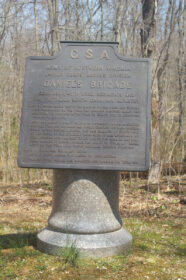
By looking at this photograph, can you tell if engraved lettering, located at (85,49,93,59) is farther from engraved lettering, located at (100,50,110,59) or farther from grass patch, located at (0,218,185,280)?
grass patch, located at (0,218,185,280)

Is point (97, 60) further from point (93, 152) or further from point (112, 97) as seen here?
point (93, 152)

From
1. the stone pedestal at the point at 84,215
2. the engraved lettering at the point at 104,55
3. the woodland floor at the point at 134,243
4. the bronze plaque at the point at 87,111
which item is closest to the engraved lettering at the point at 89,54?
the bronze plaque at the point at 87,111

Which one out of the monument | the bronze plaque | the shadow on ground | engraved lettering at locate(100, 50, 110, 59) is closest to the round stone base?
the monument

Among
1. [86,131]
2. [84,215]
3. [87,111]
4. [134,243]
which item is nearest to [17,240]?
[84,215]

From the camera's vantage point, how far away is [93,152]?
3.68 meters

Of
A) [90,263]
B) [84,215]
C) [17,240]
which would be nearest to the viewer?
[90,263]

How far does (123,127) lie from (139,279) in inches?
62.2

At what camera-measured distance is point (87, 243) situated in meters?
3.65

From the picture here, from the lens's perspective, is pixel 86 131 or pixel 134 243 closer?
pixel 86 131

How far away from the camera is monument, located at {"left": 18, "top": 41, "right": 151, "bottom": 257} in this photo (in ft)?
12.1

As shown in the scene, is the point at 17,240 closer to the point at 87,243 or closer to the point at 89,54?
the point at 87,243

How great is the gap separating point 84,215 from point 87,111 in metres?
1.19

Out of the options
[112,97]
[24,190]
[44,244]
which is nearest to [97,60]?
[112,97]

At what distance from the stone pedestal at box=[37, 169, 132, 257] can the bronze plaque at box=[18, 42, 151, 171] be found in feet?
0.86
